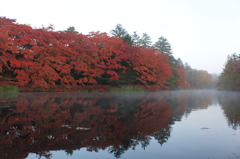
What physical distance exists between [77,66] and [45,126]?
21.0m

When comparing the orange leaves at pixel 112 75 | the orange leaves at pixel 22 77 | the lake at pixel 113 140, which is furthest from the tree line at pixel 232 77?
the lake at pixel 113 140

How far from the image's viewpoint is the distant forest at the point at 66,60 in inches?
897

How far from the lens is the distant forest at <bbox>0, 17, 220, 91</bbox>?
897 inches

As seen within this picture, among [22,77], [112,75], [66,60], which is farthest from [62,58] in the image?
[112,75]

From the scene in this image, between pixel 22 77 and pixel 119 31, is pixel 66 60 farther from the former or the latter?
pixel 119 31

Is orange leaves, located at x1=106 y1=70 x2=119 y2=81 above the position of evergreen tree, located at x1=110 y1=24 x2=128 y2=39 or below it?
below

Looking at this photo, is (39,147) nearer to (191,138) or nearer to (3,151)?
(3,151)

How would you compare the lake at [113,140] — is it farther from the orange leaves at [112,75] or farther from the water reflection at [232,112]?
the orange leaves at [112,75]

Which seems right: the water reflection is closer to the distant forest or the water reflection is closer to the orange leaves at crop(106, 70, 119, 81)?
the orange leaves at crop(106, 70, 119, 81)

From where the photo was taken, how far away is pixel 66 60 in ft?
87.7

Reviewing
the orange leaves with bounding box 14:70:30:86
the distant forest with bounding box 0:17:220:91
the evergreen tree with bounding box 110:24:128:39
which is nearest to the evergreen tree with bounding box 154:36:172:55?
the evergreen tree with bounding box 110:24:128:39

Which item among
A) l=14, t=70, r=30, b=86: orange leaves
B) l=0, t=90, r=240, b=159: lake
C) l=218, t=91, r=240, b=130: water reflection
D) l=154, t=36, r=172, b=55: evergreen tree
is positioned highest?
l=154, t=36, r=172, b=55: evergreen tree

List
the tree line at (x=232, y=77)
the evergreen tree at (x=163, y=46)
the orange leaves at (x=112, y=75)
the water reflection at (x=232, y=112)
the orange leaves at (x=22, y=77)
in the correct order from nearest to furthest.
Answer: the water reflection at (x=232, y=112)
the orange leaves at (x=22, y=77)
the orange leaves at (x=112, y=75)
the tree line at (x=232, y=77)
the evergreen tree at (x=163, y=46)

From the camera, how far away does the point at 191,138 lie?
506 cm
